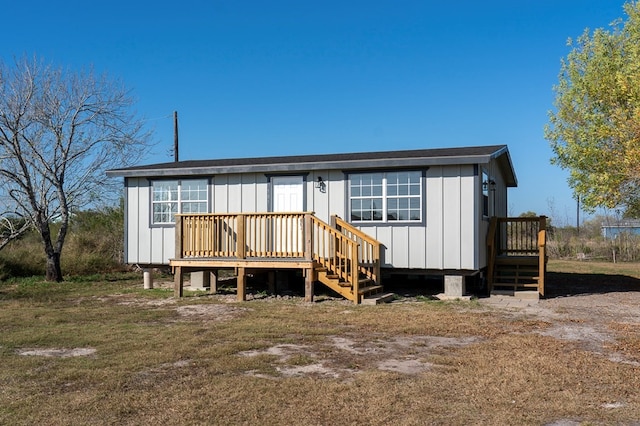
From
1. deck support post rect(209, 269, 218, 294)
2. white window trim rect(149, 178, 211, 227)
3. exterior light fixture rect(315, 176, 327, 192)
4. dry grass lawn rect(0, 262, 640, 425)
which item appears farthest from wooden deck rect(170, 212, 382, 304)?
white window trim rect(149, 178, 211, 227)

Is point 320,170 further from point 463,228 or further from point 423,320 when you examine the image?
point 423,320

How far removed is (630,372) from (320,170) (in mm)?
8024

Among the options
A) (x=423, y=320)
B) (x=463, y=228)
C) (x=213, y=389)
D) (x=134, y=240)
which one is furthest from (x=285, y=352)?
(x=134, y=240)

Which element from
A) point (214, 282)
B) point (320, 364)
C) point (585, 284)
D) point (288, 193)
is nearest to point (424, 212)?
point (288, 193)

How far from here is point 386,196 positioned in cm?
1224

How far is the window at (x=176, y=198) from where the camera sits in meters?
13.9

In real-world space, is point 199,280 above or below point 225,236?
below

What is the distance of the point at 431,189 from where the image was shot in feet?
38.9

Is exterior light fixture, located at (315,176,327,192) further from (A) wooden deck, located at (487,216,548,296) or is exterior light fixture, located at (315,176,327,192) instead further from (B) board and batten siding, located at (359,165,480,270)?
(A) wooden deck, located at (487,216,548,296)

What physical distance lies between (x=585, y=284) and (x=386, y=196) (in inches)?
264

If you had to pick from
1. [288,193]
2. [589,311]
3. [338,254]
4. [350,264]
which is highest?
[288,193]

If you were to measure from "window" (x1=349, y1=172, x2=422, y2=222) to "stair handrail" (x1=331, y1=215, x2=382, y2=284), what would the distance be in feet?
1.43

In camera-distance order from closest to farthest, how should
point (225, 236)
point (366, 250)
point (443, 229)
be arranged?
point (443, 229) < point (366, 250) < point (225, 236)

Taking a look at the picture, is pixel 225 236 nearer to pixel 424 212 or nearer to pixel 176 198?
pixel 176 198
